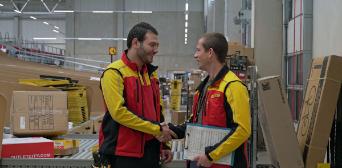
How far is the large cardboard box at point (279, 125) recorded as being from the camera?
307 centimetres

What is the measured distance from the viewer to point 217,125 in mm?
2240

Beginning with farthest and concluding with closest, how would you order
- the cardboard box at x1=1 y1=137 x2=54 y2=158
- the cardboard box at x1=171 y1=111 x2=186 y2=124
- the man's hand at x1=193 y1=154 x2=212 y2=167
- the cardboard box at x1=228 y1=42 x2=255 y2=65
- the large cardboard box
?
the cardboard box at x1=171 y1=111 x2=186 y2=124, the cardboard box at x1=228 y1=42 x2=255 y2=65, the cardboard box at x1=1 y1=137 x2=54 y2=158, the large cardboard box, the man's hand at x1=193 y1=154 x2=212 y2=167

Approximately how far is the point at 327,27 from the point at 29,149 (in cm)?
360

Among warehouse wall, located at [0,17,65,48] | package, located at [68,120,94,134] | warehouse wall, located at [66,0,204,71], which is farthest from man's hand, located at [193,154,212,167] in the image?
warehouse wall, located at [0,17,65,48]

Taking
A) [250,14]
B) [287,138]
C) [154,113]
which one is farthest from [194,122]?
[250,14]

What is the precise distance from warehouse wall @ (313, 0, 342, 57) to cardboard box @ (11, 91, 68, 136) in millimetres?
2816

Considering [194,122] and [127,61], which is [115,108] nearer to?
[127,61]

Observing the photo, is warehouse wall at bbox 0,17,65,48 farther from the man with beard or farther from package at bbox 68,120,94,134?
the man with beard

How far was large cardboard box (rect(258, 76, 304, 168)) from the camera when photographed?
3074mm

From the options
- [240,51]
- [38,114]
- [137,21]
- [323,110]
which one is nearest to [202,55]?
[323,110]

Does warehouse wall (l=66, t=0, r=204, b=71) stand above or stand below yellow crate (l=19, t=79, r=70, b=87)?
above

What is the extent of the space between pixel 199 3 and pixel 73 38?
22.5ft

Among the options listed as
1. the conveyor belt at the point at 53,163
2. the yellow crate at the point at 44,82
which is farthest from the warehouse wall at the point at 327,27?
the yellow crate at the point at 44,82

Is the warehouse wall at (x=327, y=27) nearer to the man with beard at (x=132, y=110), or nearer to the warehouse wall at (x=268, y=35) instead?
the warehouse wall at (x=268, y=35)
